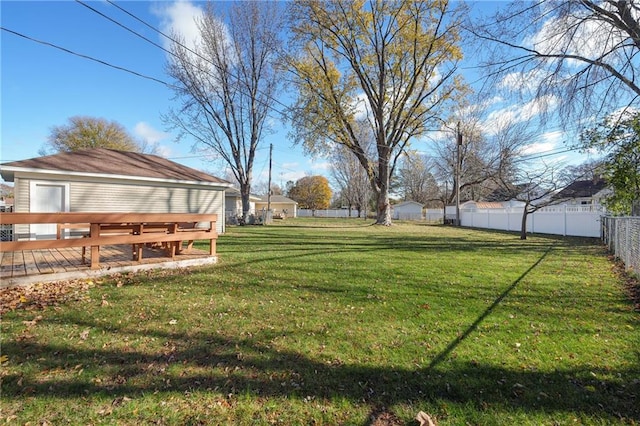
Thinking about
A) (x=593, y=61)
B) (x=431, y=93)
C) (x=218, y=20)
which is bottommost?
(x=593, y=61)

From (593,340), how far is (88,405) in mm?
4816

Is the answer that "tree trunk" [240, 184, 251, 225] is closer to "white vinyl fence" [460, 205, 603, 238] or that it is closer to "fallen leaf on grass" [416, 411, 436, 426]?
"white vinyl fence" [460, 205, 603, 238]

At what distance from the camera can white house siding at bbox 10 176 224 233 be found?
10805mm

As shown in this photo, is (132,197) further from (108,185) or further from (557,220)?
(557,220)

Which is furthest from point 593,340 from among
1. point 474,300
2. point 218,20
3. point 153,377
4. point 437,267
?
point 218,20

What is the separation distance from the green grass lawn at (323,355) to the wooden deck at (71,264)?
52cm

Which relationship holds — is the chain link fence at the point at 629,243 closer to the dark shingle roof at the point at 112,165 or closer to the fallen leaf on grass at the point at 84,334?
the fallen leaf on grass at the point at 84,334

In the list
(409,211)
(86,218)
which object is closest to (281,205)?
(409,211)

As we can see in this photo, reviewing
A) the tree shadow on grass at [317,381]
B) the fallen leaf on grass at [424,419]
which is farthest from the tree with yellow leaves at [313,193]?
the fallen leaf on grass at [424,419]

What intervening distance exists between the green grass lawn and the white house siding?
753 cm

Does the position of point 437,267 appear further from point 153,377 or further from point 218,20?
point 218,20

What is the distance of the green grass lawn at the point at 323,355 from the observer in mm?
2273

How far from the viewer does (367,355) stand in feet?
Result: 10.0

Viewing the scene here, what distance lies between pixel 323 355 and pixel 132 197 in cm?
1212
